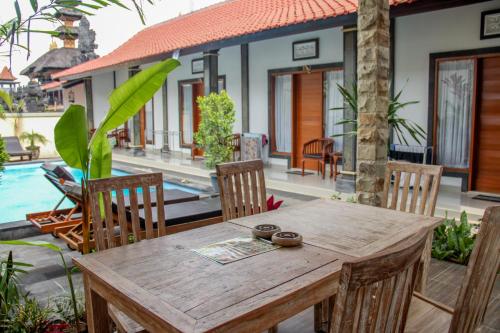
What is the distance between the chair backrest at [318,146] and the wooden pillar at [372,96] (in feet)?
12.4

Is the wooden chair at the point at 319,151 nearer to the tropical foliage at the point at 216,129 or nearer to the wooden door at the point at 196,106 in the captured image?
the tropical foliage at the point at 216,129

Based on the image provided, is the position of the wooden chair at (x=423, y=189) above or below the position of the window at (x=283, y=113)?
below

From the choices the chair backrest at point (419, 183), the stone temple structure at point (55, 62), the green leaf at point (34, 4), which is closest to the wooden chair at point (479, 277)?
the chair backrest at point (419, 183)

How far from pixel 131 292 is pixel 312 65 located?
783 cm

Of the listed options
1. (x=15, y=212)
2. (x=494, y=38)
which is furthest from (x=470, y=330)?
(x=15, y=212)

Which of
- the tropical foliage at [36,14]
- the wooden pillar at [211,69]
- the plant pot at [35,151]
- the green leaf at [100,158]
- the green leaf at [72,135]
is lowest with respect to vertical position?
the plant pot at [35,151]

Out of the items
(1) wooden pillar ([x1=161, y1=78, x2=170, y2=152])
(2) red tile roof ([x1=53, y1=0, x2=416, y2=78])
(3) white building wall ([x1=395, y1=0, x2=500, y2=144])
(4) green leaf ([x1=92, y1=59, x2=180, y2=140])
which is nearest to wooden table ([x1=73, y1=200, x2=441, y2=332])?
(4) green leaf ([x1=92, y1=59, x2=180, y2=140])

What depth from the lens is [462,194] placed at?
638 centimetres

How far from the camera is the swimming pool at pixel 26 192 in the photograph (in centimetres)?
819

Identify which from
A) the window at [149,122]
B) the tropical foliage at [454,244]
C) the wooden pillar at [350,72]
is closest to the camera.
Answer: the tropical foliage at [454,244]

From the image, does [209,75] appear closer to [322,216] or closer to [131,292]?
[322,216]

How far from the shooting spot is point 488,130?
6.49m

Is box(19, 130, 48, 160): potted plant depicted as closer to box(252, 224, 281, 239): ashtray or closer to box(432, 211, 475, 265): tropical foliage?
box(432, 211, 475, 265): tropical foliage

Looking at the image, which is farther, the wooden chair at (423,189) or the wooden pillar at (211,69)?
the wooden pillar at (211,69)
